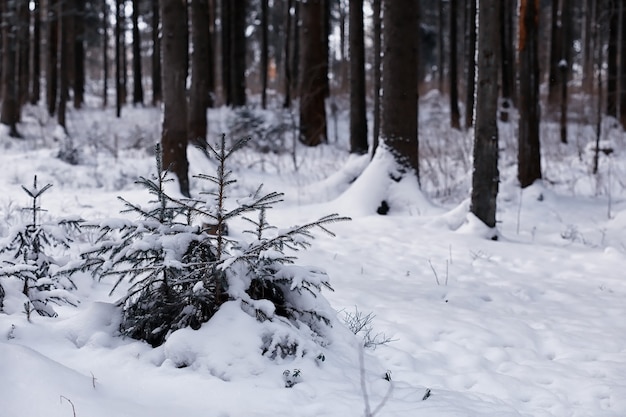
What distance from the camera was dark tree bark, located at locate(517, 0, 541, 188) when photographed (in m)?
9.45

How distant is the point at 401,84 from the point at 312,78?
6.95 metres

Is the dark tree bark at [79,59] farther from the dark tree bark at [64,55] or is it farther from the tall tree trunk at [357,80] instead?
the tall tree trunk at [357,80]

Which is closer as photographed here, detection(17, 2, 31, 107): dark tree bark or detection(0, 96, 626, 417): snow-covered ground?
detection(0, 96, 626, 417): snow-covered ground

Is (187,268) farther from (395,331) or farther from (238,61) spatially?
(238,61)

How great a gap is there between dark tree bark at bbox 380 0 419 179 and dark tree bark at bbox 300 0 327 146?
6739mm

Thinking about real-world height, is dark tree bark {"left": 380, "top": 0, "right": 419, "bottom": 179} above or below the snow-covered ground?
above

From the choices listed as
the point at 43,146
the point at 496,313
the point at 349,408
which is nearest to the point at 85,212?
the point at 496,313

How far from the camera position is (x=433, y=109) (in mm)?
21766

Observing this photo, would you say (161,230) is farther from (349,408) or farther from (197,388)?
(349,408)

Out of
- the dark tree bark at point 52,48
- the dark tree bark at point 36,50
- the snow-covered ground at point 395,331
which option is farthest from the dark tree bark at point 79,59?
the snow-covered ground at point 395,331

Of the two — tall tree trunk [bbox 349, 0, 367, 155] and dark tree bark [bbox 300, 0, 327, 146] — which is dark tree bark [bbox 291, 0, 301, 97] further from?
tall tree trunk [bbox 349, 0, 367, 155]

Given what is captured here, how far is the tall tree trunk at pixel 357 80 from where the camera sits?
40.3ft

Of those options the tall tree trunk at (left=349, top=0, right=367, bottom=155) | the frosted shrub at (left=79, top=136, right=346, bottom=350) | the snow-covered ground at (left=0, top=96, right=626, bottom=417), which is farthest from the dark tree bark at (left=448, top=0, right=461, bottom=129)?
the frosted shrub at (left=79, top=136, right=346, bottom=350)

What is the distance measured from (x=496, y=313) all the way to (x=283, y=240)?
7.11 ft
